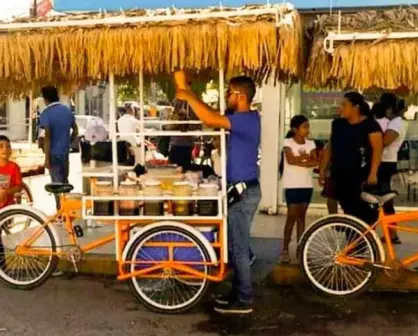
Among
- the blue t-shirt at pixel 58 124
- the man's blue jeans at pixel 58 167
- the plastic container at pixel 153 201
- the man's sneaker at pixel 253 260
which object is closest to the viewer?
the plastic container at pixel 153 201

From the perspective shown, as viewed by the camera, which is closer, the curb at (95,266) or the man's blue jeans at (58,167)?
the curb at (95,266)

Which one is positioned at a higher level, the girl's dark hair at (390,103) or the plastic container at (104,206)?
the girl's dark hair at (390,103)

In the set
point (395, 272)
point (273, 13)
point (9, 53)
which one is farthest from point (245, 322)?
point (9, 53)

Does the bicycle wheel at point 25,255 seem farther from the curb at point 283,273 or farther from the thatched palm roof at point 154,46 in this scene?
the thatched palm roof at point 154,46

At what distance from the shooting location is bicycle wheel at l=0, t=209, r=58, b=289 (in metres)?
6.53

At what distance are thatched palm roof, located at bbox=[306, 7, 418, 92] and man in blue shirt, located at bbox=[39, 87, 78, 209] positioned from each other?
3027mm

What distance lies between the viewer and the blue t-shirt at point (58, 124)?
26.3 feet

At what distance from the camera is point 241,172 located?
5.92 metres

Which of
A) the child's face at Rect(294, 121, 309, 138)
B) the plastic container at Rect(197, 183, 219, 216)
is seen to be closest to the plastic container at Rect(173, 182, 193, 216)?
the plastic container at Rect(197, 183, 219, 216)

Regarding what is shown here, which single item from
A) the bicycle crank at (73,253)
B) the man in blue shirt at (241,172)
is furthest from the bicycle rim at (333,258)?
the bicycle crank at (73,253)

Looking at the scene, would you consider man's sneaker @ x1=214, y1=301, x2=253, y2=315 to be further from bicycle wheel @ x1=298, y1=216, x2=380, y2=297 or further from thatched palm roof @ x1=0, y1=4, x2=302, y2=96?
thatched palm roof @ x1=0, y1=4, x2=302, y2=96

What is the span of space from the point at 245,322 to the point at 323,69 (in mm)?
2115

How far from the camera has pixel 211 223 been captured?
607cm

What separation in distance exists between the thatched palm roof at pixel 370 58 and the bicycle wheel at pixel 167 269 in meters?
Result: 1.70
